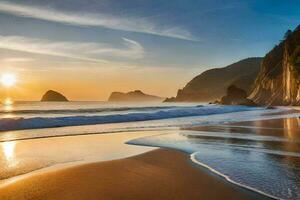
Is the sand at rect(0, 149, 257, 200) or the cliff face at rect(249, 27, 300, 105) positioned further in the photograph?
the cliff face at rect(249, 27, 300, 105)

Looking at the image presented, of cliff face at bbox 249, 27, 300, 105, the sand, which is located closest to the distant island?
cliff face at bbox 249, 27, 300, 105

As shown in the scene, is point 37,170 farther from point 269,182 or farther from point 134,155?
point 269,182

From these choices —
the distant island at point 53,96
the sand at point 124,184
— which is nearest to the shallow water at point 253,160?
the sand at point 124,184

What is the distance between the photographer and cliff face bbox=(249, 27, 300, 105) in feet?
232

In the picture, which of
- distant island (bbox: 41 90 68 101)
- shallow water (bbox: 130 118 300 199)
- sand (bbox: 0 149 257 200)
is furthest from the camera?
distant island (bbox: 41 90 68 101)

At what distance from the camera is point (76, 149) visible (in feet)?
37.8

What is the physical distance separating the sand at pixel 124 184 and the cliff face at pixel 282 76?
64.3 metres

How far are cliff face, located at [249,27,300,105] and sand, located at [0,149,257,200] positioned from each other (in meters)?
64.3

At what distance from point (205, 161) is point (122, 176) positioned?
7.97 feet

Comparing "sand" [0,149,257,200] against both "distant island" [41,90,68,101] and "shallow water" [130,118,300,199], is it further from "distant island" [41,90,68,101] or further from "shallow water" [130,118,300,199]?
"distant island" [41,90,68,101]

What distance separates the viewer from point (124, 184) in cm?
671

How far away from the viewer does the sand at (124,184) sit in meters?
5.89

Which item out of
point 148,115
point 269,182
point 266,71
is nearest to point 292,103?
point 266,71

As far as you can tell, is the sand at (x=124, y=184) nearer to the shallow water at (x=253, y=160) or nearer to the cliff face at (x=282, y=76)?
the shallow water at (x=253, y=160)
